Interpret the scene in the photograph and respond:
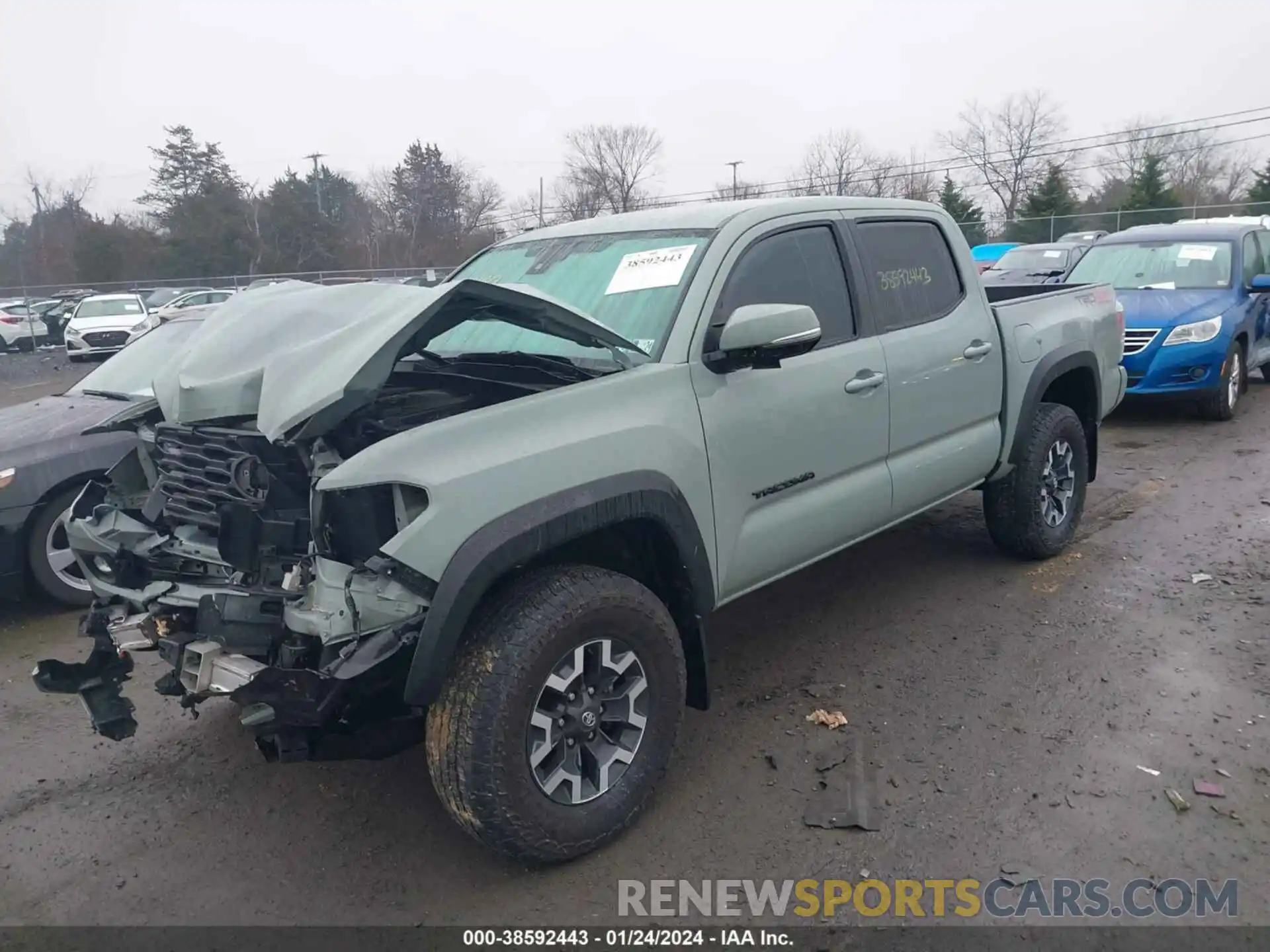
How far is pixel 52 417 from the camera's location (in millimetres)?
5445

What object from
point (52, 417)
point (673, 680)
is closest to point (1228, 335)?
point (673, 680)

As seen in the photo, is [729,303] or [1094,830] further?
[729,303]

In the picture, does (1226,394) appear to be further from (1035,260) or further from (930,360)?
(1035,260)

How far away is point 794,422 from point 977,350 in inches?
57.9

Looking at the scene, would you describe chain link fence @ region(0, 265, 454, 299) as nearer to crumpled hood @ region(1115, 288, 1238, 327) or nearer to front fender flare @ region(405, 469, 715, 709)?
crumpled hood @ region(1115, 288, 1238, 327)

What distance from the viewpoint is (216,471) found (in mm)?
2918

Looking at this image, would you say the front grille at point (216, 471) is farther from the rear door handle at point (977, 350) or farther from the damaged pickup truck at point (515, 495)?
the rear door handle at point (977, 350)

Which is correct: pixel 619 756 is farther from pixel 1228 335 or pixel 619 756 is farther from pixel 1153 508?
pixel 1228 335

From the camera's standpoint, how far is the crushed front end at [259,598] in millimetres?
2512

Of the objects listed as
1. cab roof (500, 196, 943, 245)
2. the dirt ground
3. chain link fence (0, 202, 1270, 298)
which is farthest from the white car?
cab roof (500, 196, 943, 245)

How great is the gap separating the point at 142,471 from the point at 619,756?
2143mm

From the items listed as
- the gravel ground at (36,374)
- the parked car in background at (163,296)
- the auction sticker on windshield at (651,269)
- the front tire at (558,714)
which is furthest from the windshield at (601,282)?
the parked car in background at (163,296)

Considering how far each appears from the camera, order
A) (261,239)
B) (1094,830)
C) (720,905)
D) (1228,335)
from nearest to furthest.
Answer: (720,905) → (1094,830) → (1228,335) → (261,239)

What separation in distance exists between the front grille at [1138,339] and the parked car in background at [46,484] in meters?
8.04
